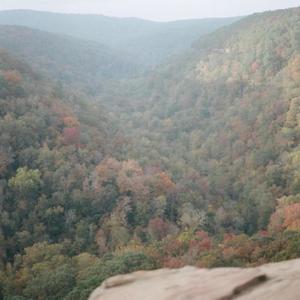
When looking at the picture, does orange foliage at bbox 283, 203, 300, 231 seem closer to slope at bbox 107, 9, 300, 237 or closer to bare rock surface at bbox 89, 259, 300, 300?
slope at bbox 107, 9, 300, 237

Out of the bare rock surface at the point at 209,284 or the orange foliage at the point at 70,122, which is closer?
the bare rock surface at the point at 209,284

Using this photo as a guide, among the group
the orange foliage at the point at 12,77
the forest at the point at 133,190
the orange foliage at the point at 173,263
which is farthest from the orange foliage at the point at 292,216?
the orange foliage at the point at 12,77

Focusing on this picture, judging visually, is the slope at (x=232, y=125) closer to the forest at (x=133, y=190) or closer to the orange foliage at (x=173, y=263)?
the forest at (x=133, y=190)

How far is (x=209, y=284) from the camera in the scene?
484 inches

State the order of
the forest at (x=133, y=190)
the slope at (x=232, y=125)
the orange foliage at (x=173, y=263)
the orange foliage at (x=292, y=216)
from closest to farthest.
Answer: the orange foliage at (x=173, y=263), the forest at (x=133, y=190), the orange foliage at (x=292, y=216), the slope at (x=232, y=125)

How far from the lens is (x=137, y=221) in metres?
70.8

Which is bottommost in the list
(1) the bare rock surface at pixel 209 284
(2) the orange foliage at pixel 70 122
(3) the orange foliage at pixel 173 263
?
(3) the orange foliage at pixel 173 263

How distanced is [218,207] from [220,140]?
42.7 metres

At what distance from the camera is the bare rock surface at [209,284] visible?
36.5 ft

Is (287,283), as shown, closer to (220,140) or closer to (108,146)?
(108,146)

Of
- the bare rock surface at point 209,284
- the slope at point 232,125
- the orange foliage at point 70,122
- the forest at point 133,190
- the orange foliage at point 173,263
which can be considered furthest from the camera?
the orange foliage at point 70,122

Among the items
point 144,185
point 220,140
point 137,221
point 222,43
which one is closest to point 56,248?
point 137,221

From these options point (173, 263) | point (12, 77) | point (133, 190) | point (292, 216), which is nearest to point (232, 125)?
point (12, 77)

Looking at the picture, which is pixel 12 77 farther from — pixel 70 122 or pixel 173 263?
pixel 173 263
